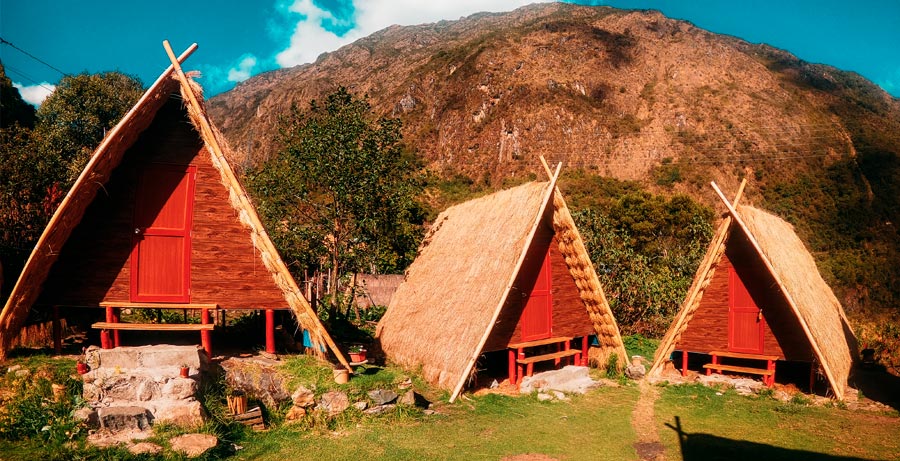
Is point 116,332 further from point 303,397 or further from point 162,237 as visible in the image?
point 303,397

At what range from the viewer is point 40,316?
9906 millimetres

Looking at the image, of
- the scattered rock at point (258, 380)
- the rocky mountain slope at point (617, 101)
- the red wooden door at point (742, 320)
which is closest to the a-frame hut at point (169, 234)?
the scattered rock at point (258, 380)

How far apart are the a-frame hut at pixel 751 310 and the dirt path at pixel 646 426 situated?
3.23ft

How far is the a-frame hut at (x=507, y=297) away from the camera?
9.74m

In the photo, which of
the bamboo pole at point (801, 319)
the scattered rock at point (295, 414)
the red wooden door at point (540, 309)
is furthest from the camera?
the red wooden door at point (540, 309)

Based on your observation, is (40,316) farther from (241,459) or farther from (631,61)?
(631,61)

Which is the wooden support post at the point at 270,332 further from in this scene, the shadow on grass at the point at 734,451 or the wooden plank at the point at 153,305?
the shadow on grass at the point at 734,451

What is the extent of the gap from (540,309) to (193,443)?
7.16m

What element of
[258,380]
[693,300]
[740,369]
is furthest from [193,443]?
[740,369]

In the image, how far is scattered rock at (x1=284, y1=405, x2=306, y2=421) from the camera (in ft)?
26.2

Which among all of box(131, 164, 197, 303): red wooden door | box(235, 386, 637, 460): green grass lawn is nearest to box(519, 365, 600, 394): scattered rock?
box(235, 386, 637, 460): green grass lawn

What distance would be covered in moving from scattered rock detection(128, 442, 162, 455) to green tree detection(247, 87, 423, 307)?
9.21m

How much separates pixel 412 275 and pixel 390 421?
6349 millimetres

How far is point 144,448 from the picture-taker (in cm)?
612
